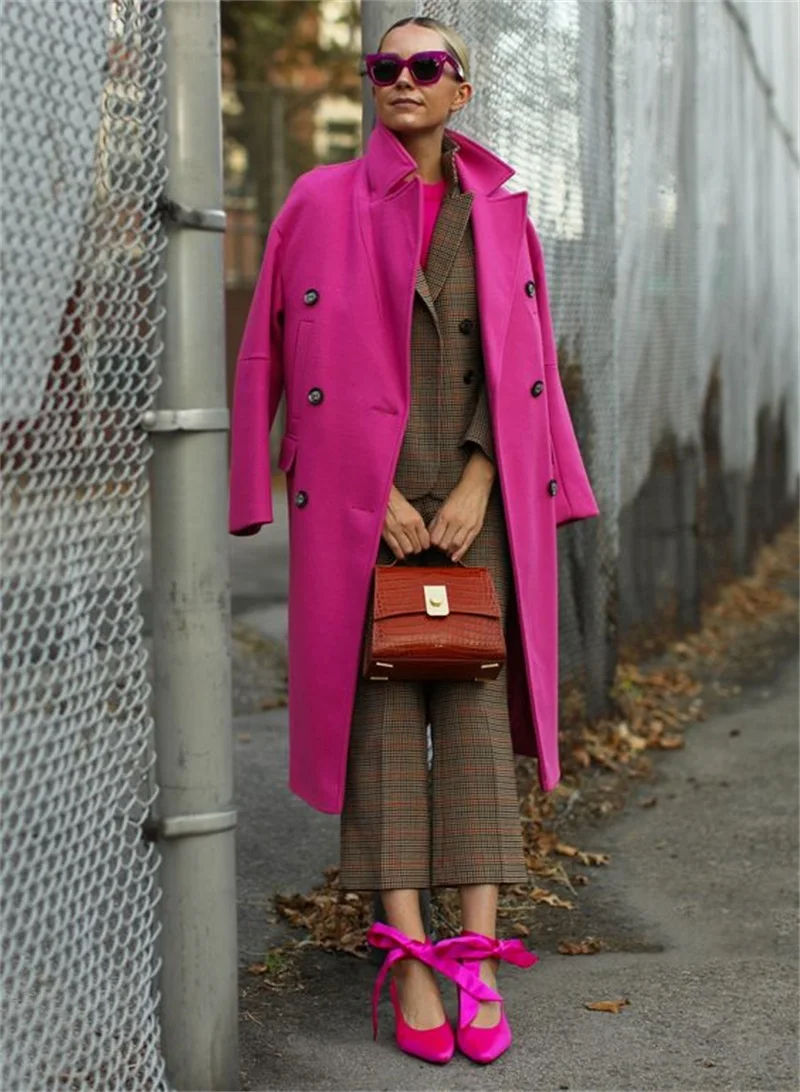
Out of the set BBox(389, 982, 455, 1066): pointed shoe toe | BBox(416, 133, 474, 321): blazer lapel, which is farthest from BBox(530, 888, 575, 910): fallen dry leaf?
BBox(416, 133, 474, 321): blazer lapel

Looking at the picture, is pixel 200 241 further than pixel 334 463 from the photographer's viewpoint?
No

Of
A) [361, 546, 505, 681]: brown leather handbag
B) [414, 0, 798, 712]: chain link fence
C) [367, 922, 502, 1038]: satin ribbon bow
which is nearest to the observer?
[361, 546, 505, 681]: brown leather handbag

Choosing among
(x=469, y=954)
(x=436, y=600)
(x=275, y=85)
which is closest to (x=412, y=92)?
(x=436, y=600)

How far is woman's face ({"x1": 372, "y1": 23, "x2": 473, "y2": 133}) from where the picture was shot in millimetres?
3723

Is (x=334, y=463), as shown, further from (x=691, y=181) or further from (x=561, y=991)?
(x=691, y=181)

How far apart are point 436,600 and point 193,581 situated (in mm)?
546

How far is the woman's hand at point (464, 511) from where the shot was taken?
3.72m

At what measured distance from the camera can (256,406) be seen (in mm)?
3758

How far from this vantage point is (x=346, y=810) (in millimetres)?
3822

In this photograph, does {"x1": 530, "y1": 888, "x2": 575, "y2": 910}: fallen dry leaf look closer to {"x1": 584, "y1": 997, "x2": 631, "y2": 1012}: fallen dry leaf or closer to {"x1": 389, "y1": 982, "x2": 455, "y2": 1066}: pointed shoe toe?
{"x1": 584, "y1": 997, "x2": 631, "y2": 1012}: fallen dry leaf

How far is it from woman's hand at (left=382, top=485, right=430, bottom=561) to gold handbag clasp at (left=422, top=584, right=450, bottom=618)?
4.5 inches

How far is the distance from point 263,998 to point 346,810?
493mm

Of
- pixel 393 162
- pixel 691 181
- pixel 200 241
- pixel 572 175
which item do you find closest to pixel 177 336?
pixel 200 241

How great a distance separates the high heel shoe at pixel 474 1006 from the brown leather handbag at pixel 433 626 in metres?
0.51
